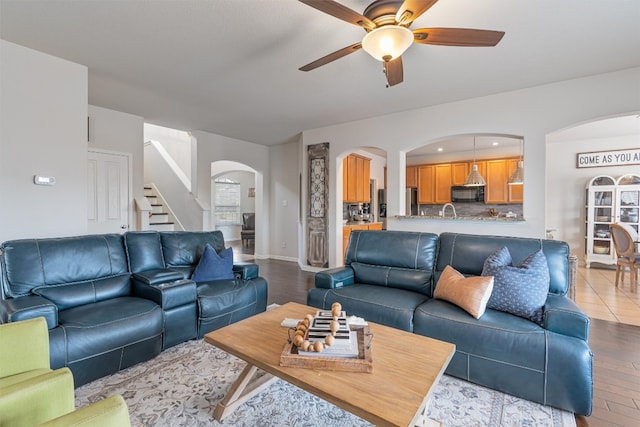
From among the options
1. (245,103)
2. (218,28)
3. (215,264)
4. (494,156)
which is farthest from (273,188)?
(494,156)

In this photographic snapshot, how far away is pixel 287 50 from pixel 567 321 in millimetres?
3088

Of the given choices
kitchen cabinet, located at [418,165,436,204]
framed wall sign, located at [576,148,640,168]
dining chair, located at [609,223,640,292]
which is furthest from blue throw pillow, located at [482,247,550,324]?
kitchen cabinet, located at [418,165,436,204]

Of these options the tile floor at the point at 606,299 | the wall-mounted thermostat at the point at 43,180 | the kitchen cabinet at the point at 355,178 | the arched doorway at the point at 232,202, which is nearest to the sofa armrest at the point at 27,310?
the wall-mounted thermostat at the point at 43,180

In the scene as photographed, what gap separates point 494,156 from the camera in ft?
23.8

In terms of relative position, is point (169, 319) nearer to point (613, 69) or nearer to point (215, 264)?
point (215, 264)

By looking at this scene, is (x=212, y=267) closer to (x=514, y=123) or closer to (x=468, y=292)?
(x=468, y=292)

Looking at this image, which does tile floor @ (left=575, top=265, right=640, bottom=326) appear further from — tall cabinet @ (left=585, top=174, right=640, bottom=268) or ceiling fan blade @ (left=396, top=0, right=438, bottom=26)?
ceiling fan blade @ (left=396, top=0, right=438, bottom=26)

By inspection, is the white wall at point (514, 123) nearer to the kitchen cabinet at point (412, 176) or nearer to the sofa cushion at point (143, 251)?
the sofa cushion at point (143, 251)

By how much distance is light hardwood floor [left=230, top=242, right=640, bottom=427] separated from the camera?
187cm

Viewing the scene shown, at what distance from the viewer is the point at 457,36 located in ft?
6.49

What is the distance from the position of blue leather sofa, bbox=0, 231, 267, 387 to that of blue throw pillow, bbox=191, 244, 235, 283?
107 millimetres

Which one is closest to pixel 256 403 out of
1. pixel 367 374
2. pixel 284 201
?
pixel 367 374

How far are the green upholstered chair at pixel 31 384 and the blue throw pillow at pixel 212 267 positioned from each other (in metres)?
1.60

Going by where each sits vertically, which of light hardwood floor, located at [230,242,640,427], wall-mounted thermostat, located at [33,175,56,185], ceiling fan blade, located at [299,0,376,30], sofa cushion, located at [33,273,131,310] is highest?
ceiling fan blade, located at [299,0,376,30]
